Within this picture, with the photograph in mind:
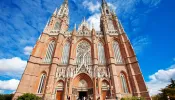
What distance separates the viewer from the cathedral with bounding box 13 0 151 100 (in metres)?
19.7

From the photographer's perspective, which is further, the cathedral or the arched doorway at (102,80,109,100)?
the arched doorway at (102,80,109,100)

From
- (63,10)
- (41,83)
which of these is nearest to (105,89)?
(41,83)

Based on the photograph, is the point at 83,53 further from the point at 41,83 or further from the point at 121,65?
the point at 41,83

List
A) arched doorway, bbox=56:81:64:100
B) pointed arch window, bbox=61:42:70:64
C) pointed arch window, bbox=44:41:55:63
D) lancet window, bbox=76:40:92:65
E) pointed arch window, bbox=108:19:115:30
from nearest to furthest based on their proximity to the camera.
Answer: arched doorway, bbox=56:81:64:100 → pointed arch window, bbox=44:41:55:63 → pointed arch window, bbox=61:42:70:64 → lancet window, bbox=76:40:92:65 → pointed arch window, bbox=108:19:115:30

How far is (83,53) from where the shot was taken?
2488cm

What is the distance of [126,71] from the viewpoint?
72.6ft

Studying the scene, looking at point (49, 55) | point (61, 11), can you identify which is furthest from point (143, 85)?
point (61, 11)

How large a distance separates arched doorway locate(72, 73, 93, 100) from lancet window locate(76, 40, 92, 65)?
3.06 m

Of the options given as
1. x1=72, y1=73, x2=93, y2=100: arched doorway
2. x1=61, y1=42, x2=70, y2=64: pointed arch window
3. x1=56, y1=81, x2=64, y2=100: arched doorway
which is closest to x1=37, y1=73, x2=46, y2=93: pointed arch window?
x1=56, y1=81, x2=64, y2=100: arched doorway

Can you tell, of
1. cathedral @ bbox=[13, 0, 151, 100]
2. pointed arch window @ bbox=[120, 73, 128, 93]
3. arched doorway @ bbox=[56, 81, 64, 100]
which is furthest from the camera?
pointed arch window @ bbox=[120, 73, 128, 93]

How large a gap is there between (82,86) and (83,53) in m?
6.99

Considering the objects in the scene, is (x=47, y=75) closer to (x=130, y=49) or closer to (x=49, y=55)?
(x=49, y=55)

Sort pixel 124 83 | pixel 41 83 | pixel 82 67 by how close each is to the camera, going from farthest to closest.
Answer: pixel 82 67
pixel 124 83
pixel 41 83

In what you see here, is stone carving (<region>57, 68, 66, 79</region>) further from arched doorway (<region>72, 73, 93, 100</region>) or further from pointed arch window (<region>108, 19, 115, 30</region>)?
pointed arch window (<region>108, 19, 115, 30</region>)
